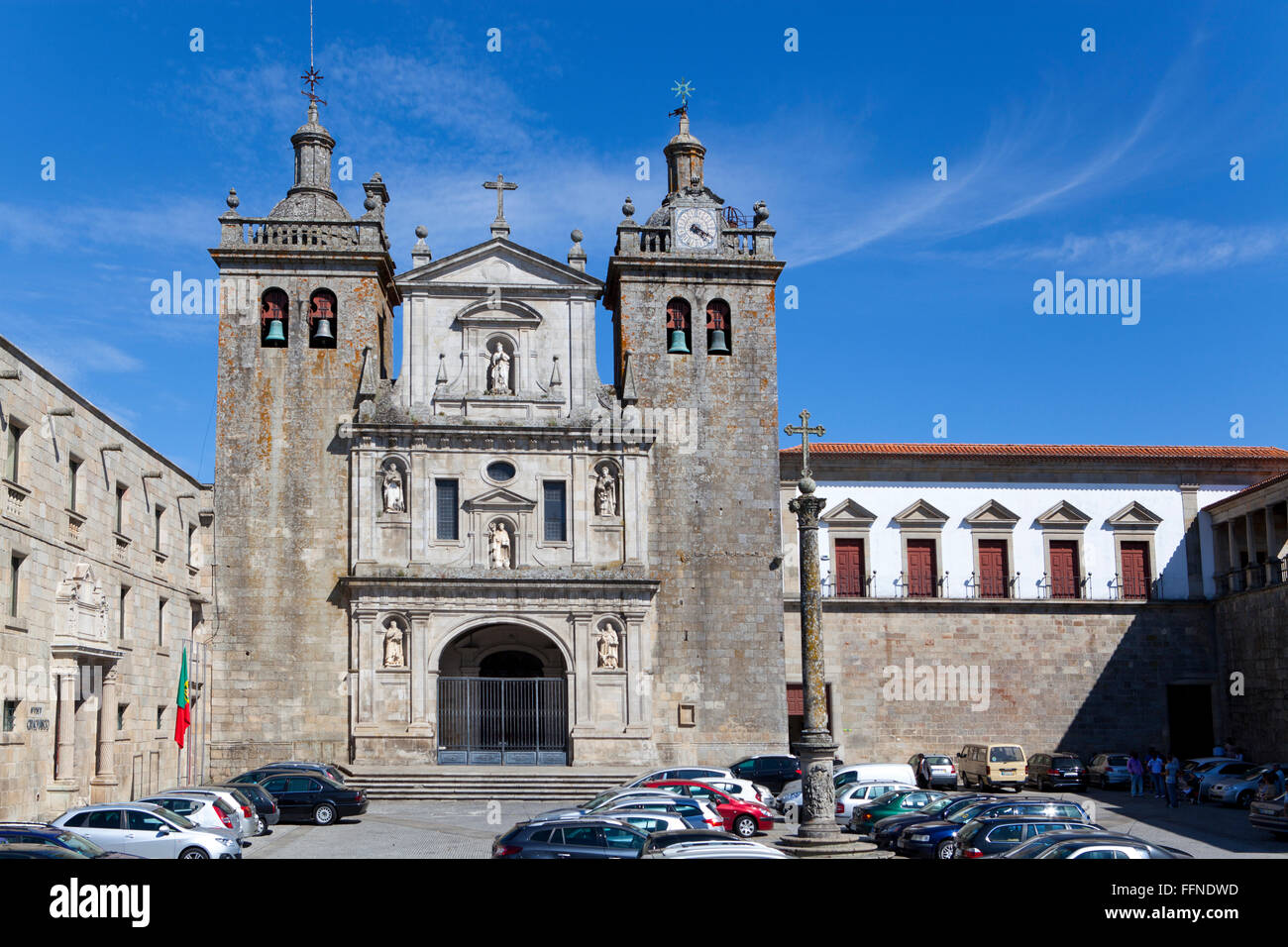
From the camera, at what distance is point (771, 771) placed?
3425 centimetres

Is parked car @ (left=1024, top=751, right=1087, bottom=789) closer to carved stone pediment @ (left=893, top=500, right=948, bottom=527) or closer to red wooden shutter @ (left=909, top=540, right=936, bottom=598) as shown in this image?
red wooden shutter @ (left=909, top=540, right=936, bottom=598)

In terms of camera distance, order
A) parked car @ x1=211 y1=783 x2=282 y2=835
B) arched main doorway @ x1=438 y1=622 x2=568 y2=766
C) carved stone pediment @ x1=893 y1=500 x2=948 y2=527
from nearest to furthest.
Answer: parked car @ x1=211 y1=783 x2=282 y2=835 < arched main doorway @ x1=438 y1=622 x2=568 y2=766 < carved stone pediment @ x1=893 y1=500 x2=948 y2=527

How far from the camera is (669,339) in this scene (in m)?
39.7

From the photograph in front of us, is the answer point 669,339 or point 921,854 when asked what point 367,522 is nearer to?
point 669,339

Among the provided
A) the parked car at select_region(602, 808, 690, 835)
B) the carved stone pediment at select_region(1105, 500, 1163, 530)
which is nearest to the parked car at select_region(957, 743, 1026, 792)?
the carved stone pediment at select_region(1105, 500, 1163, 530)

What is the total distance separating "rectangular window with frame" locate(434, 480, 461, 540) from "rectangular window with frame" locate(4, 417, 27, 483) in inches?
531

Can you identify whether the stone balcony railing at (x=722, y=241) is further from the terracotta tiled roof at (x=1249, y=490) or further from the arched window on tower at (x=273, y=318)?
the terracotta tiled roof at (x=1249, y=490)

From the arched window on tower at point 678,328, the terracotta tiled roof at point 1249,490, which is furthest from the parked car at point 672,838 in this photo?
the terracotta tiled roof at point 1249,490

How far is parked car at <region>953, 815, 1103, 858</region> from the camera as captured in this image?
819 inches

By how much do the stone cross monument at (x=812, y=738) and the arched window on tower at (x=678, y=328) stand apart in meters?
15.5

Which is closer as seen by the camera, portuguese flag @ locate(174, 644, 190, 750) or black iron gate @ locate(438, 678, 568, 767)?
portuguese flag @ locate(174, 644, 190, 750)

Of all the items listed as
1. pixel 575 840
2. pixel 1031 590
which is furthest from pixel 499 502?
pixel 575 840

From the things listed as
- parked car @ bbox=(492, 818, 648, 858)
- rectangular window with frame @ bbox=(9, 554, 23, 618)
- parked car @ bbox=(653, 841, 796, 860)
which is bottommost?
parked car @ bbox=(492, 818, 648, 858)
